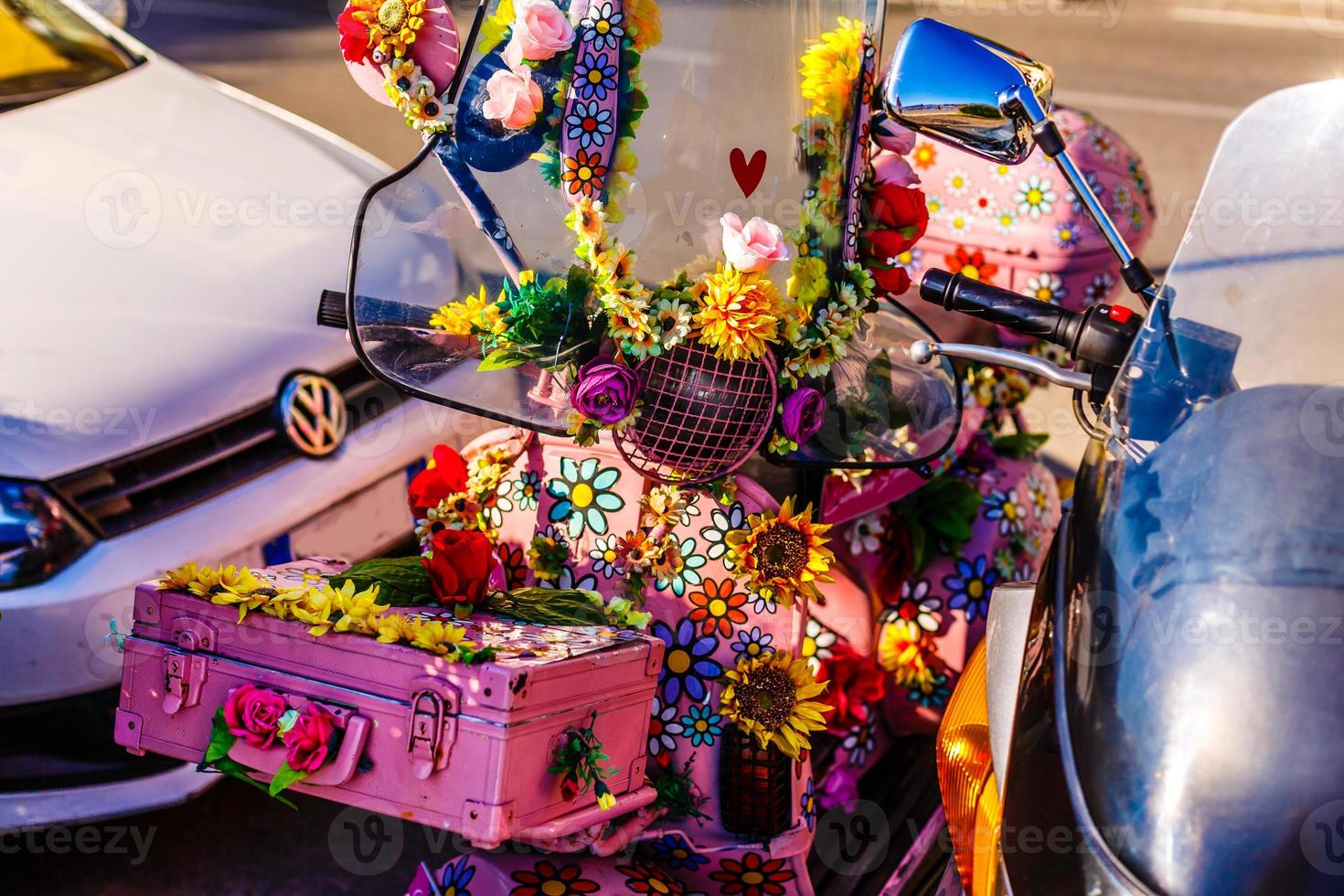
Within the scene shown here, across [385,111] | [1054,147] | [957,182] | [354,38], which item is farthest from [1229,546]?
[385,111]

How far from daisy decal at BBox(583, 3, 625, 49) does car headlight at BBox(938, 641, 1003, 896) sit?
3.60 ft

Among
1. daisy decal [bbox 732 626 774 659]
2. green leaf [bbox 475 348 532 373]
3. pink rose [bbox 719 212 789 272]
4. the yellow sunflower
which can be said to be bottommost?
daisy decal [bbox 732 626 774 659]

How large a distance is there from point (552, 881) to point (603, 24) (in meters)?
1.38

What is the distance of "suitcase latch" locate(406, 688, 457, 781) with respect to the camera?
1.76m

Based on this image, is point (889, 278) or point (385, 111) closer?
point (889, 278)

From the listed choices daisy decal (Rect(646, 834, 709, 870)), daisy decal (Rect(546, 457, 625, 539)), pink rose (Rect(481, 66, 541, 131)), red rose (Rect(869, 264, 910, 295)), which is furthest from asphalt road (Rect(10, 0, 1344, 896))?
pink rose (Rect(481, 66, 541, 131))

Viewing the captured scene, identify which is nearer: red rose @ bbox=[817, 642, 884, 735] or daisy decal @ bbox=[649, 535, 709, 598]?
daisy decal @ bbox=[649, 535, 709, 598]

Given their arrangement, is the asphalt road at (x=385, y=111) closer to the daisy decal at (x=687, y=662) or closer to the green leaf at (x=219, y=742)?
the daisy decal at (x=687, y=662)

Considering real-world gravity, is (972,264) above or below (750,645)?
above

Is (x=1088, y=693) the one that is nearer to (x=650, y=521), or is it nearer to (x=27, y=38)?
(x=650, y=521)

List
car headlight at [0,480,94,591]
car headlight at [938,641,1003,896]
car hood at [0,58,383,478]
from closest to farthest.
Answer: car headlight at [938,641,1003,896] → car headlight at [0,480,94,591] → car hood at [0,58,383,478]

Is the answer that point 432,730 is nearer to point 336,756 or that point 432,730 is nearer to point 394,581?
point 336,756

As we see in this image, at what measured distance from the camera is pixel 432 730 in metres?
1.76
